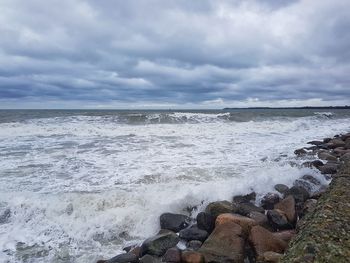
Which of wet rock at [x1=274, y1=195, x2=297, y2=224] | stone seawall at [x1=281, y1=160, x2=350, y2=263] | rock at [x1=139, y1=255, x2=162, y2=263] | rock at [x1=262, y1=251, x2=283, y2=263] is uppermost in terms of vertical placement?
stone seawall at [x1=281, y1=160, x2=350, y2=263]

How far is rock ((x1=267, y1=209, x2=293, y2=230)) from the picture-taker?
5.43 meters

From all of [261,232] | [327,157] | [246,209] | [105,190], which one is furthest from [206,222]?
[327,157]

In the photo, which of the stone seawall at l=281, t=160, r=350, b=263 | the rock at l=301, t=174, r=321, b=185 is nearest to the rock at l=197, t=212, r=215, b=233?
the stone seawall at l=281, t=160, r=350, b=263

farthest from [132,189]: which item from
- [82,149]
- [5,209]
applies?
[82,149]

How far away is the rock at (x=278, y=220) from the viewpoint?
5.43 meters

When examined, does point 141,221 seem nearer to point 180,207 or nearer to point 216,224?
point 180,207

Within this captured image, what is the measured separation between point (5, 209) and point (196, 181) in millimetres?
4089

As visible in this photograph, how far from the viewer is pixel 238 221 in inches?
197

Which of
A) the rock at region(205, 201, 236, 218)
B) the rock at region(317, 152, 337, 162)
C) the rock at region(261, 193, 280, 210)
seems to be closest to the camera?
the rock at region(205, 201, 236, 218)

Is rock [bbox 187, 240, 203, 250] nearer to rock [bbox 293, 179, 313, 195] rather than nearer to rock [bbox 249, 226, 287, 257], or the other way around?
rock [bbox 249, 226, 287, 257]

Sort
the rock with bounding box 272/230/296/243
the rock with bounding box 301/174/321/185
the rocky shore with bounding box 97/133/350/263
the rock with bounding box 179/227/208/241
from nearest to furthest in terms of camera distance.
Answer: the rocky shore with bounding box 97/133/350/263 → the rock with bounding box 272/230/296/243 → the rock with bounding box 179/227/208/241 → the rock with bounding box 301/174/321/185

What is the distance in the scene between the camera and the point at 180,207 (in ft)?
21.0

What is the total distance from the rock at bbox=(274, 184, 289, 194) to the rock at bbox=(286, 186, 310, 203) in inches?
4.1

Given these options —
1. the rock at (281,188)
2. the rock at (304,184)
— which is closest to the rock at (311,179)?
the rock at (304,184)
